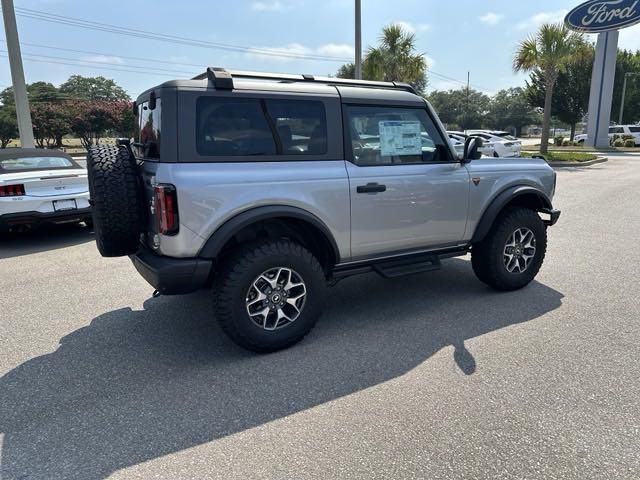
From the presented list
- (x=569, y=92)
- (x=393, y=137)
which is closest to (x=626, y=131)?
(x=569, y=92)

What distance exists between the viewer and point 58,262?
5879 mm

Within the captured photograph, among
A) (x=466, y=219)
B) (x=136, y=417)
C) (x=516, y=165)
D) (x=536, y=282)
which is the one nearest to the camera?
(x=136, y=417)

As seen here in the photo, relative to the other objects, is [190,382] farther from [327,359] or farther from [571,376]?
[571,376]

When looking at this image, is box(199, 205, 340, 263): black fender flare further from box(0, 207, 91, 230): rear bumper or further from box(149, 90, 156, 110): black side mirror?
box(0, 207, 91, 230): rear bumper

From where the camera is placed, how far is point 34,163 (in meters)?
7.23

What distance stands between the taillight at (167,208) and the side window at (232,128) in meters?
0.36

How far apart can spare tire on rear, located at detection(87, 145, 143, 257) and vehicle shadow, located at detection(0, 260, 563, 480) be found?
2.84 feet

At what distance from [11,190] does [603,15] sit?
31.2 metres

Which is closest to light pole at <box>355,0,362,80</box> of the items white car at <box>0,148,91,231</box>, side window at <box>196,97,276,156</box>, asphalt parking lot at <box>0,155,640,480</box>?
white car at <box>0,148,91,231</box>

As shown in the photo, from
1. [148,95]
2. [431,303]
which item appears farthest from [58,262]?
[431,303]

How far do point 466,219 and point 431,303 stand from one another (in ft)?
2.79

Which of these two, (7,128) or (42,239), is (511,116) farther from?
(42,239)

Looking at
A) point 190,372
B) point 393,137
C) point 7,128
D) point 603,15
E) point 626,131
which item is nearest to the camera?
point 190,372

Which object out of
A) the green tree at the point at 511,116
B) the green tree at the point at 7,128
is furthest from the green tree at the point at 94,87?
the green tree at the point at 511,116
